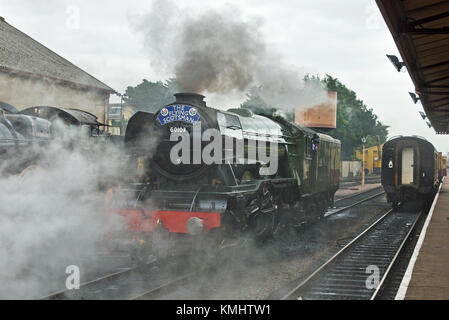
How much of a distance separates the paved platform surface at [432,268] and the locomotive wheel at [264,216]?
2.76 m

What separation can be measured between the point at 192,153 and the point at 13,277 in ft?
10.8

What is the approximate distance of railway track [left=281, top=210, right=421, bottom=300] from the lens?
6.74 metres

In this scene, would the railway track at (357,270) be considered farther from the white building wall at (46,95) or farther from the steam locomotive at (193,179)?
the white building wall at (46,95)

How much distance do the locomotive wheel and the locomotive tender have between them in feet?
31.7

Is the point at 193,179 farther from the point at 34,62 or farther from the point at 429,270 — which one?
the point at 34,62

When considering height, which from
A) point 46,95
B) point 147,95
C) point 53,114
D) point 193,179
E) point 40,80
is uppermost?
point 147,95

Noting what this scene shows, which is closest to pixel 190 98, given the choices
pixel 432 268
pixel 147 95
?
pixel 432 268

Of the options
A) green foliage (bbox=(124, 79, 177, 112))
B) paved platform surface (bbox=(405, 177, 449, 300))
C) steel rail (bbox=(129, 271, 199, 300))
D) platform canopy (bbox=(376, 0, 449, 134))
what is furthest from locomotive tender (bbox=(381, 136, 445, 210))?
green foliage (bbox=(124, 79, 177, 112))

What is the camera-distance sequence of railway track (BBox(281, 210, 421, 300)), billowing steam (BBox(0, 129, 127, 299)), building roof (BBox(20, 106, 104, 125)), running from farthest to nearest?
building roof (BBox(20, 106, 104, 125)) < billowing steam (BBox(0, 129, 127, 299)) < railway track (BBox(281, 210, 421, 300))

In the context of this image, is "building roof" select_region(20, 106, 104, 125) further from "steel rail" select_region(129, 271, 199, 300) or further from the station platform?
the station platform

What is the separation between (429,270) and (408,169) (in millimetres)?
11311

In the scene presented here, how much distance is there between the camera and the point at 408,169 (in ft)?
58.9

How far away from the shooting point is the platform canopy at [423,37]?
751 centimetres
